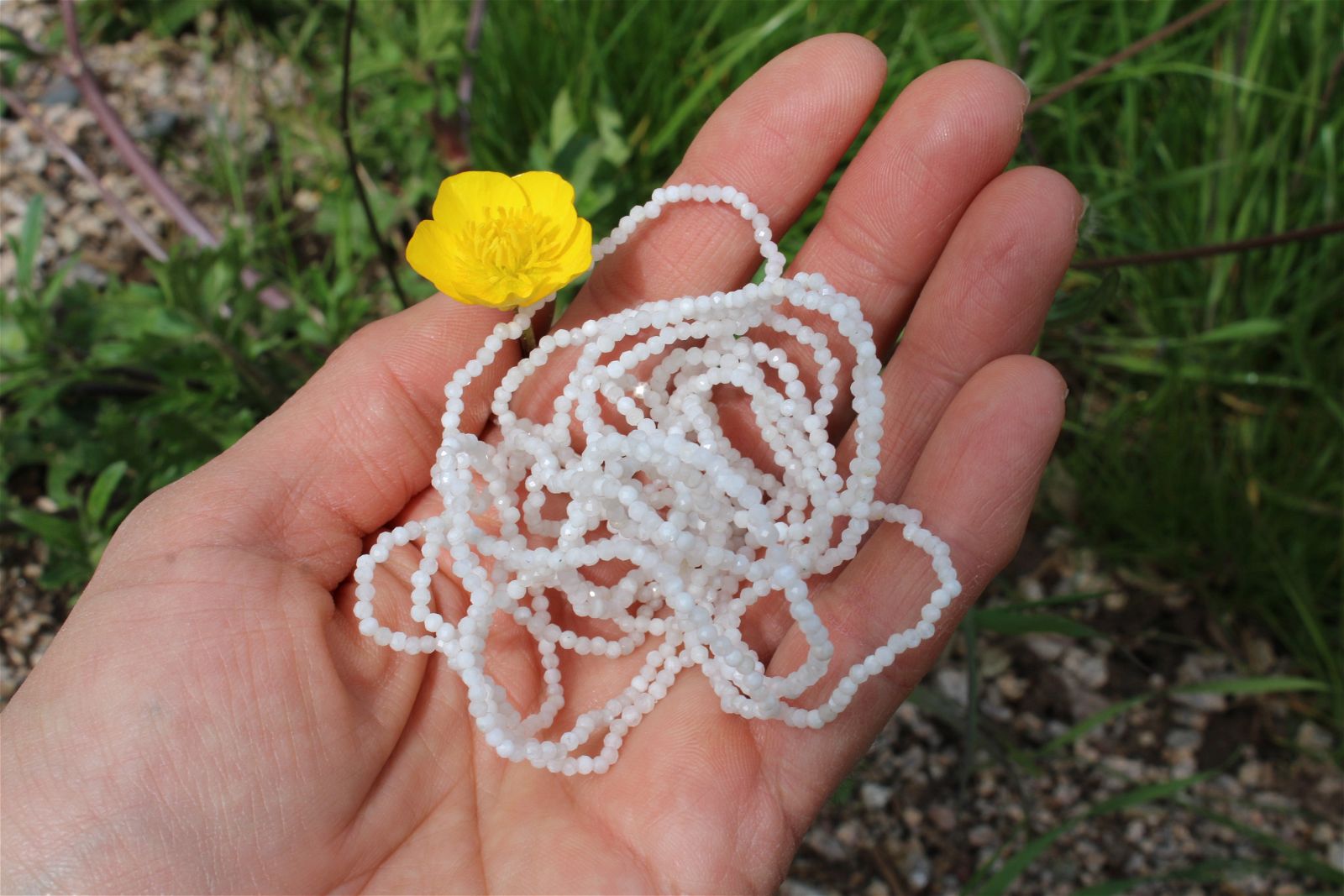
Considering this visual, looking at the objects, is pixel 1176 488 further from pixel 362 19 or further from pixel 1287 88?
pixel 362 19

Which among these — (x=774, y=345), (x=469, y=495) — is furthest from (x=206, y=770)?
(x=774, y=345)

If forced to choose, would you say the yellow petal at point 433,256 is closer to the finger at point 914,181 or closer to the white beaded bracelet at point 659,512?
the white beaded bracelet at point 659,512

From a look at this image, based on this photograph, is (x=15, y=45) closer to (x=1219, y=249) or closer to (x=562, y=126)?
(x=562, y=126)

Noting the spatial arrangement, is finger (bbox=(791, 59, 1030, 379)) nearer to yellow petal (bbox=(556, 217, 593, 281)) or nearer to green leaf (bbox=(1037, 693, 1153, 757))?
yellow petal (bbox=(556, 217, 593, 281))

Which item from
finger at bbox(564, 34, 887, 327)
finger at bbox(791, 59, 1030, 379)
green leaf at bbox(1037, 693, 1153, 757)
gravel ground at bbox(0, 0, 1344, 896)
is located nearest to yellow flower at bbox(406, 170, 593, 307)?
finger at bbox(564, 34, 887, 327)

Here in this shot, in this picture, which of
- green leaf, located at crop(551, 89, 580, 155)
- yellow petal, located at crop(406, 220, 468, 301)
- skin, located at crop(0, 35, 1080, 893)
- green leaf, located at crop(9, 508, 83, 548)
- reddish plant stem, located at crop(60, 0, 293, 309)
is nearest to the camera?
skin, located at crop(0, 35, 1080, 893)

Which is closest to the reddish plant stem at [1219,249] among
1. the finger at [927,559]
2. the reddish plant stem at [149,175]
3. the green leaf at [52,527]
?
the finger at [927,559]
